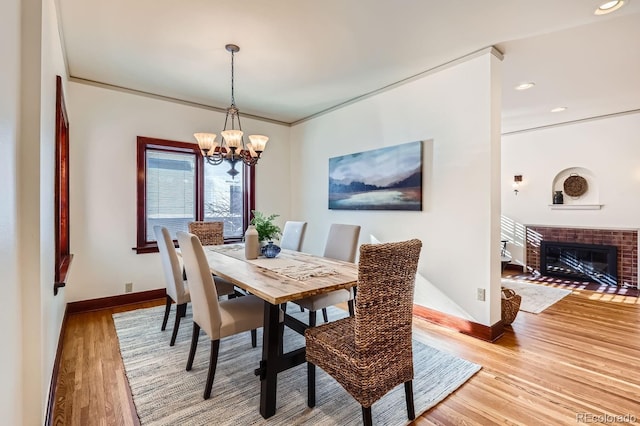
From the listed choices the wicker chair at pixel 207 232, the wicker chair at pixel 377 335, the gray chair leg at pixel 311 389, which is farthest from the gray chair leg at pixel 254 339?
the wicker chair at pixel 207 232

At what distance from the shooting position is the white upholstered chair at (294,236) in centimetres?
354

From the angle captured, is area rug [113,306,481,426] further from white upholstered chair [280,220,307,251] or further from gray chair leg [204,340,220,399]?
white upholstered chair [280,220,307,251]

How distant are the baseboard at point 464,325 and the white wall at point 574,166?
11.5 ft

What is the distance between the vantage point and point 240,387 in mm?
2088

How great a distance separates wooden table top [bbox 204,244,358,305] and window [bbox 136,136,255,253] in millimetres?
1551

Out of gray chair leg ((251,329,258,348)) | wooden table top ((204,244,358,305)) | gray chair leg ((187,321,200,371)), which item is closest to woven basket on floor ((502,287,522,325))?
wooden table top ((204,244,358,305))

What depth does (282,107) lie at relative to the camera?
14.8ft

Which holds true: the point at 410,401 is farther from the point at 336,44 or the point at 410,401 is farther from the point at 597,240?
the point at 597,240

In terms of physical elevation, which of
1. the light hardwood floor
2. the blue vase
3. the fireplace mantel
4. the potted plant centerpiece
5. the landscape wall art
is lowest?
the light hardwood floor

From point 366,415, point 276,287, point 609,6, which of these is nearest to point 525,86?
point 609,6

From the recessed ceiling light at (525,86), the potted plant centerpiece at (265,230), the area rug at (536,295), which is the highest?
the recessed ceiling light at (525,86)

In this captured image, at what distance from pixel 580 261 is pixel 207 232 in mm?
5960

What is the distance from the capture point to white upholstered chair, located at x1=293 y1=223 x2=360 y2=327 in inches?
102

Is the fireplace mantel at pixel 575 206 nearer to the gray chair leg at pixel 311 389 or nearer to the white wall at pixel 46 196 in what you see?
the gray chair leg at pixel 311 389
